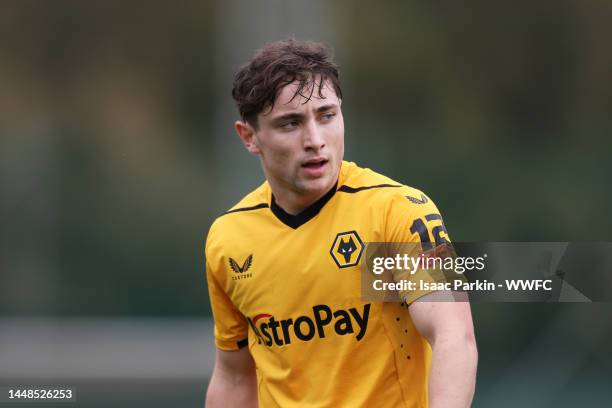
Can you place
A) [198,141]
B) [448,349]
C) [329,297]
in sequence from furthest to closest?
[198,141]
[329,297]
[448,349]

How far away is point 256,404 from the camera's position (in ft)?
11.9

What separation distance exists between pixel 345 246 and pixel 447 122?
455 cm

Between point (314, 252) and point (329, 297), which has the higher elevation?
point (314, 252)

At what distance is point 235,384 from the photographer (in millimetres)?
3600

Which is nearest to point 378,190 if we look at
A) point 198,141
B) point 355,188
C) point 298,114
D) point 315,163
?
point 355,188

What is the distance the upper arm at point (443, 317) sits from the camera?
2.81 meters

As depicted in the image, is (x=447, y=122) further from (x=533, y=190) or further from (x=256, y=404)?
(x=256, y=404)

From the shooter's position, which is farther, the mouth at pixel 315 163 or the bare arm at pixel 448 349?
the mouth at pixel 315 163

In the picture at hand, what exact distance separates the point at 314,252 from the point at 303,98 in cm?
48

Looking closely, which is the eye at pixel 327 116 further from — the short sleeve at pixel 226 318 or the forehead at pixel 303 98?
the short sleeve at pixel 226 318

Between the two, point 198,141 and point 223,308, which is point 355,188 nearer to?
point 223,308

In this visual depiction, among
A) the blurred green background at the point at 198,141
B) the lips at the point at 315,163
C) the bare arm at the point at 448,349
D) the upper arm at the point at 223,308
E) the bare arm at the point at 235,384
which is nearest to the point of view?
the bare arm at the point at 448,349

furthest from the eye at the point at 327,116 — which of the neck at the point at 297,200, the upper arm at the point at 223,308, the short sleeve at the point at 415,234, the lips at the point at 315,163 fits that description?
the upper arm at the point at 223,308

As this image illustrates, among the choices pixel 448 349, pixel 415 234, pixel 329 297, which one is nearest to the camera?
pixel 448 349
